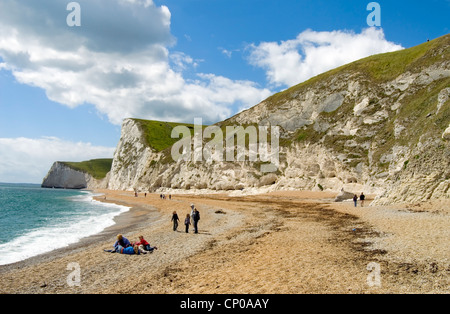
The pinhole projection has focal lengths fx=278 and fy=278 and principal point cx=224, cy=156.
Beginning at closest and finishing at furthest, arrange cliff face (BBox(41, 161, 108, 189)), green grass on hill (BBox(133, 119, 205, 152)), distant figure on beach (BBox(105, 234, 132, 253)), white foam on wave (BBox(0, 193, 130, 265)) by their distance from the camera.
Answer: distant figure on beach (BBox(105, 234, 132, 253)) → white foam on wave (BBox(0, 193, 130, 265)) → green grass on hill (BBox(133, 119, 205, 152)) → cliff face (BBox(41, 161, 108, 189))

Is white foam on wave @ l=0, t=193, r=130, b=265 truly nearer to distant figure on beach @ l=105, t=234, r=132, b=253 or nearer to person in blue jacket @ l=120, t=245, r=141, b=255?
distant figure on beach @ l=105, t=234, r=132, b=253

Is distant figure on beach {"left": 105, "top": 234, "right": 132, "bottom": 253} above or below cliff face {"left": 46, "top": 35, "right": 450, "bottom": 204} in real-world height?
below

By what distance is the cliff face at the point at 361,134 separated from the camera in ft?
95.0

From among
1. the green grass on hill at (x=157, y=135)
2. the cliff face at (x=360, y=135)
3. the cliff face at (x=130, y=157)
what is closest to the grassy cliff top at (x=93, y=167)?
the cliff face at (x=130, y=157)

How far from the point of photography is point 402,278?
9031 mm

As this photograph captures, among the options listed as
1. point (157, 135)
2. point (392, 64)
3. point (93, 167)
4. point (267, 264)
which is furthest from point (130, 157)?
point (267, 264)

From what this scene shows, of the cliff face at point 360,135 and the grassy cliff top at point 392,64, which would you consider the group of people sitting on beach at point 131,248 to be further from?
the grassy cliff top at point 392,64

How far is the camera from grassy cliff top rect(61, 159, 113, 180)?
167m

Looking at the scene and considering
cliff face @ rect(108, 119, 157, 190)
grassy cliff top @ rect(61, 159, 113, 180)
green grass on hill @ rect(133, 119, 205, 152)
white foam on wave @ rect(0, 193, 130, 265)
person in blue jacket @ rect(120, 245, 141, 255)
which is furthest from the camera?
grassy cliff top @ rect(61, 159, 113, 180)

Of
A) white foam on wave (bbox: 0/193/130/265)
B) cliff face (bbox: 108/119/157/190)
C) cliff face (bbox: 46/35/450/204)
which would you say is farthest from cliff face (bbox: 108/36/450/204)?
white foam on wave (bbox: 0/193/130/265)

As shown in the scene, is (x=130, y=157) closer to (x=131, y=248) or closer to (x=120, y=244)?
(x=120, y=244)

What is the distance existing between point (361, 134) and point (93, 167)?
164 metres

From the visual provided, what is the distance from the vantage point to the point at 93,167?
175625mm

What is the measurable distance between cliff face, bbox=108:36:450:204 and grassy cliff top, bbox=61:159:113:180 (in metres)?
98.9
